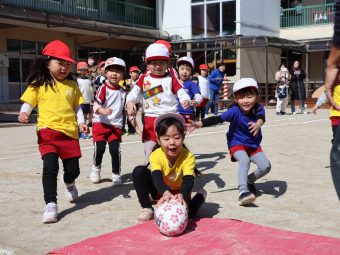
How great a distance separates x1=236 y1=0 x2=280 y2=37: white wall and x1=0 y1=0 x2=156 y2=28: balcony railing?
5.66 meters

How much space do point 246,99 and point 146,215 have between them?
1731 mm

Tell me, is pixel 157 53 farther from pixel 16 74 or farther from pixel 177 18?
pixel 177 18

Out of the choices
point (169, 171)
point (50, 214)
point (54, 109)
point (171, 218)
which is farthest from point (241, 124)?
point (50, 214)

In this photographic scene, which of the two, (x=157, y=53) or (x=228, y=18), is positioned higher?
(x=228, y=18)

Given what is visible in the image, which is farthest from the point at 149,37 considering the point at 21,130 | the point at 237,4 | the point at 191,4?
the point at 21,130

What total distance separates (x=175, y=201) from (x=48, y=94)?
179cm

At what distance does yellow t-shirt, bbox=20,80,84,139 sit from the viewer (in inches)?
185

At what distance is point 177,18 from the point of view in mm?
28219

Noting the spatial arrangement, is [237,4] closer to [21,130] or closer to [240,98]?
[21,130]

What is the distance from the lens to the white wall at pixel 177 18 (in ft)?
91.4

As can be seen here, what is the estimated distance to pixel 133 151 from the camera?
888 cm

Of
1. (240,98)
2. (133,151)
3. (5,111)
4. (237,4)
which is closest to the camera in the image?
(240,98)

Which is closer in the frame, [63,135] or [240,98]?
[63,135]

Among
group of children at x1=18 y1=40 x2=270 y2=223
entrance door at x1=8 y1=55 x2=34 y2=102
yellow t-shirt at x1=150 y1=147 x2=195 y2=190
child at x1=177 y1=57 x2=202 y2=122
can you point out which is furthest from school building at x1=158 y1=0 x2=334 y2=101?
yellow t-shirt at x1=150 y1=147 x2=195 y2=190
